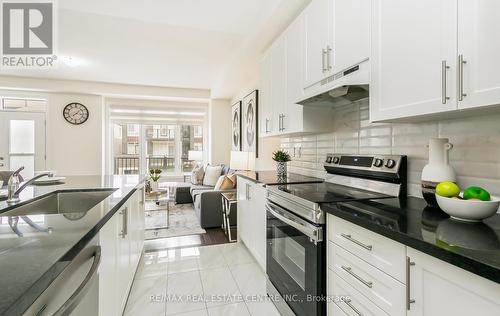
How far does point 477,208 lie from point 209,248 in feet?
8.25

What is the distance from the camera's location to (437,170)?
1156 millimetres

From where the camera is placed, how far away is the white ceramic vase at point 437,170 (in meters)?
1.14

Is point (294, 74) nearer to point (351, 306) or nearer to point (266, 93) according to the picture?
point (266, 93)

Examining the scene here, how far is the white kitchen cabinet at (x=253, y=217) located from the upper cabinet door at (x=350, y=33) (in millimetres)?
1147

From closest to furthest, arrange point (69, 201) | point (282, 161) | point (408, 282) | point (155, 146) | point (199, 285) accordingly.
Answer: point (408, 282)
point (69, 201)
point (199, 285)
point (282, 161)
point (155, 146)

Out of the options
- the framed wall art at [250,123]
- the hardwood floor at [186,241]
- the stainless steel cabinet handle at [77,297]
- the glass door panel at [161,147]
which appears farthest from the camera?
the glass door panel at [161,147]

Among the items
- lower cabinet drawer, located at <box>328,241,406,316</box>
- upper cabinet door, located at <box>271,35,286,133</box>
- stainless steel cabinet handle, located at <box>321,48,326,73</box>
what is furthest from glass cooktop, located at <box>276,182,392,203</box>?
upper cabinet door, located at <box>271,35,286,133</box>

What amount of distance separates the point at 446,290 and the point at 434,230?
20cm

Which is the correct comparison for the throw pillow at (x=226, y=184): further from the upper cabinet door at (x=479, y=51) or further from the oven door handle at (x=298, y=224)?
the upper cabinet door at (x=479, y=51)

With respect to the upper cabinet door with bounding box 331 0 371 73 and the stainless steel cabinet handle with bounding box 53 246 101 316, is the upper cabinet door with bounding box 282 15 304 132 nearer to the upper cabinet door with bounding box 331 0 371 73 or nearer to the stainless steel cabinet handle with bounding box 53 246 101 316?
the upper cabinet door with bounding box 331 0 371 73

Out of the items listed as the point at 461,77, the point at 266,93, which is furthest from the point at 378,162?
the point at 266,93

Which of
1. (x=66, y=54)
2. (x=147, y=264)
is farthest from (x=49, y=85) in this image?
(x=147, y=264)

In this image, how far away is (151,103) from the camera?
237 inches

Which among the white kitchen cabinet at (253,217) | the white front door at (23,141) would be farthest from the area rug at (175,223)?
the white front door at (23,141)
